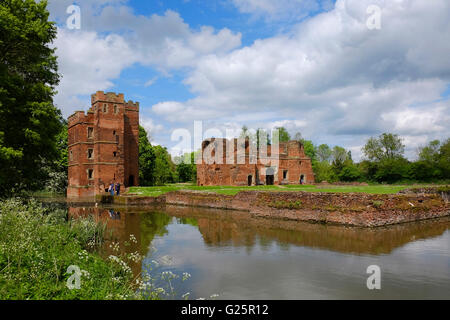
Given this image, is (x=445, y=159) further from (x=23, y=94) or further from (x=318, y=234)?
(x=23, y=94)

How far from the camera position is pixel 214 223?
18297 millimetres

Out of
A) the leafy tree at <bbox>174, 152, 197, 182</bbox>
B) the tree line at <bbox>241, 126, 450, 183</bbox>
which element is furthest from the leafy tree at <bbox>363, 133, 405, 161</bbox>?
the leafy tree at <bbox>174, 152, 197, 182</bbox>

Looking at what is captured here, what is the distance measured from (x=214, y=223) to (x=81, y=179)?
2638 cm

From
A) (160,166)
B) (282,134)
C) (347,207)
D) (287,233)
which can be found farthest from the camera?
(282,134)

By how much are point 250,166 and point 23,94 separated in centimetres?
2969

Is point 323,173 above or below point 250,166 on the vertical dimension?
below

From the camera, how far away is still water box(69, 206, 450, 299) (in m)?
7.13

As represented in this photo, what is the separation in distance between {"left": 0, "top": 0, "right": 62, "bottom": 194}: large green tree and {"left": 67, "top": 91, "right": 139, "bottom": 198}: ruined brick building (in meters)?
22.9

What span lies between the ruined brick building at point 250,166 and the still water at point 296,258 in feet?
78.5

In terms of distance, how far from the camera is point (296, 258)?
32.6 ft

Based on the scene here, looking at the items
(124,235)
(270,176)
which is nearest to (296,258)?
(124,235)

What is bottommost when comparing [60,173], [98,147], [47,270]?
[47,270]

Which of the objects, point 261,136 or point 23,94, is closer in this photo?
point 23,94

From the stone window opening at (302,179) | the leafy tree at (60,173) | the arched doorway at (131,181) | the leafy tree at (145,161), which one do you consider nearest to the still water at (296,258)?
the arched doorway at (131,181)
